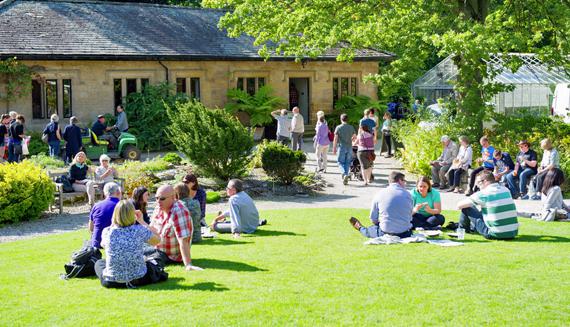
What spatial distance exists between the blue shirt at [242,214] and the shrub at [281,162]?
20.2ft

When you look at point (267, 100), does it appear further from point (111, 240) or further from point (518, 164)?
point (111, 240)

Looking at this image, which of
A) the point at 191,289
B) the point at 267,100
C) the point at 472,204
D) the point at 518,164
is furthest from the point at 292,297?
the point at 267,100

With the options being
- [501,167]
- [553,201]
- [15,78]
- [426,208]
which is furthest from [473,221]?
[15,78]

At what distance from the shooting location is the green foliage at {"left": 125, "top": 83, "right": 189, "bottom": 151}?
97.5 feet

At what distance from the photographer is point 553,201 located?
16141 mm

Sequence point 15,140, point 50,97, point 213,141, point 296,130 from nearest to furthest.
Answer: point 213,141 → point 15,140 → point 296,130 → point 50,97

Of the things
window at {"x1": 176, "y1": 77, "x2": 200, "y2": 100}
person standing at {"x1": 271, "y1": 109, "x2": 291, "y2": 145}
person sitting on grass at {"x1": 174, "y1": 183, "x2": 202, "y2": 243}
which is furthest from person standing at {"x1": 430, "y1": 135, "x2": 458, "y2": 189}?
window at {"x1": 176, "y1": 77, "x2": 200, "y2": 100}

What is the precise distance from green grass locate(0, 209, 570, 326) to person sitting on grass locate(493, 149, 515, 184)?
5.90 metres

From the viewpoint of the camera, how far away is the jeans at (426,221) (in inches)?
558

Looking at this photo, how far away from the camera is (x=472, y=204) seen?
13.9 meters

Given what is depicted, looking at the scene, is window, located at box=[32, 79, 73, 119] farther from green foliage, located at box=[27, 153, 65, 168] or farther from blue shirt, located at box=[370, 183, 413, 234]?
blue shirt, located at box=[370, 183, 413, 234]

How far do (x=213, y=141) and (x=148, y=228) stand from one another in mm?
9614

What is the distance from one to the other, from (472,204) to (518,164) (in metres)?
6.09

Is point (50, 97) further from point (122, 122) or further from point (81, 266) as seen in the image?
point (81, 266)
